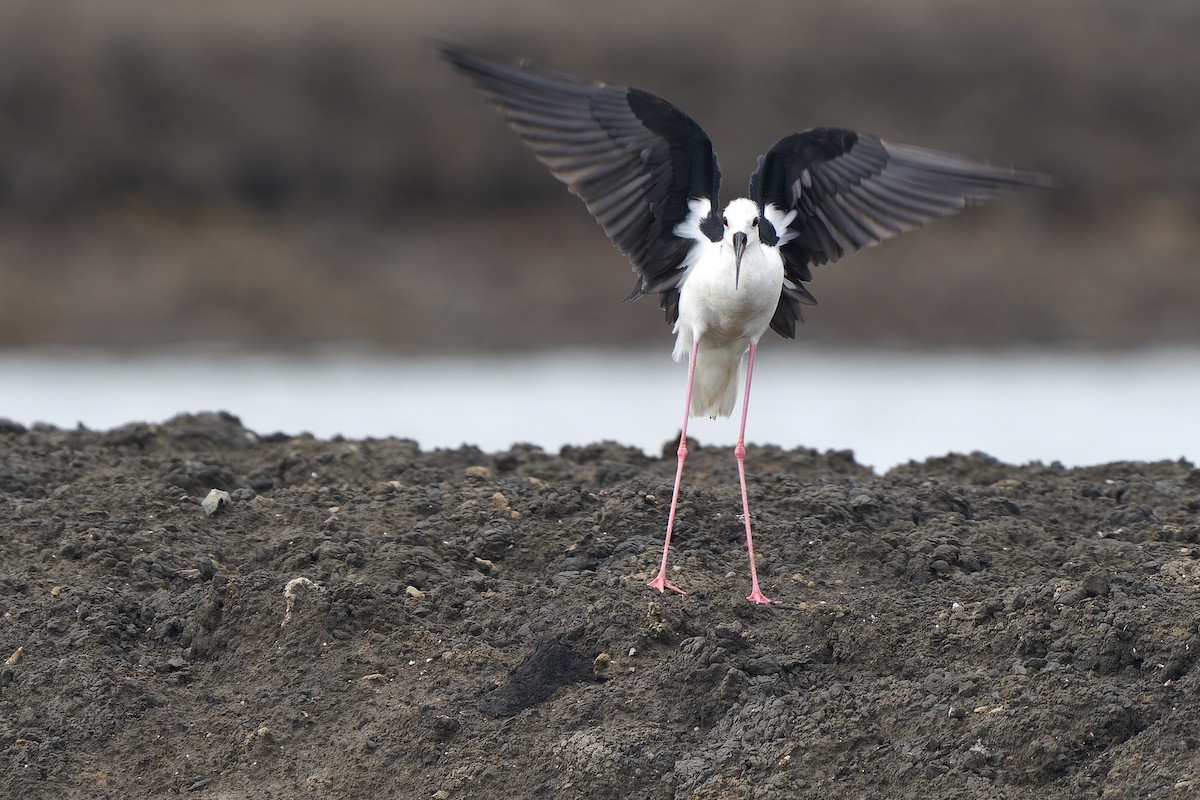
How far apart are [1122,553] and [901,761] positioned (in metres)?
1.83

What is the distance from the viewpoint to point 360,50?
26.2 metres

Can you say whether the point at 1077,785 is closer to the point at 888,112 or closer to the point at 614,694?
the point at 614,694

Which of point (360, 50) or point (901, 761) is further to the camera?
point (360, 50)

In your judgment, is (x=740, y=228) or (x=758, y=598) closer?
(x=758, y=598)

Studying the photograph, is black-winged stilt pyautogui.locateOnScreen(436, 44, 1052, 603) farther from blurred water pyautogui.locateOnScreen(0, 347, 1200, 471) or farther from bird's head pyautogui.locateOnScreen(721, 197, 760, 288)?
blurred water pyautogui.locateOnScreen(0, 347, 1200, 471)

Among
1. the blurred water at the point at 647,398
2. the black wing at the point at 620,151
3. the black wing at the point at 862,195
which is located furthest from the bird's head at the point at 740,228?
the blurred water at the point at 647,398

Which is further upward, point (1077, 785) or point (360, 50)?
point (360, 50)

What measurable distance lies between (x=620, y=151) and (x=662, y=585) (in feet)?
6.76

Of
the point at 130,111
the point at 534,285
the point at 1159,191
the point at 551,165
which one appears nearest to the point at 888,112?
the point at 1159,191

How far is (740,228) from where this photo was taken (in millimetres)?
6215

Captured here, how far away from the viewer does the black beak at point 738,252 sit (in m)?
6.21

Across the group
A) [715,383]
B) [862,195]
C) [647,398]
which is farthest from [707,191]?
[647,398]

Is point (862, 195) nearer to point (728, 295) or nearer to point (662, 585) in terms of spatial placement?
point (728, 295)

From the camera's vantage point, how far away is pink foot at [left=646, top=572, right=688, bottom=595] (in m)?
5.78
